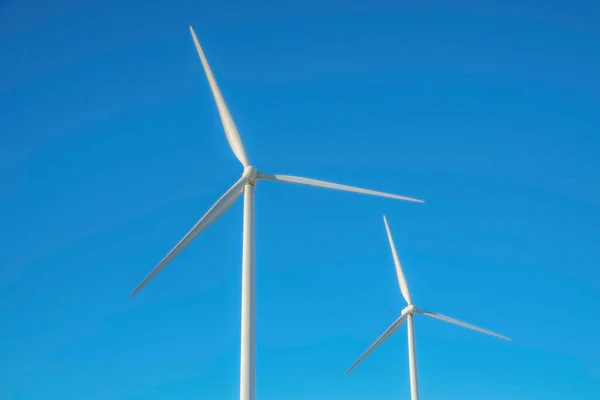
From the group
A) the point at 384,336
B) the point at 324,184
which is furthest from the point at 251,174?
the point at 384,336

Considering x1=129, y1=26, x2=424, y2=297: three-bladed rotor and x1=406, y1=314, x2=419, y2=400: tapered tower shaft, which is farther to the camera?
x1=406, y1=314, x2=419, y2=400: tapered tower shaft

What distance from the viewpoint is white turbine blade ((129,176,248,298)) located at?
32500 mm

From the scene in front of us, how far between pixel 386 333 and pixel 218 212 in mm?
25105

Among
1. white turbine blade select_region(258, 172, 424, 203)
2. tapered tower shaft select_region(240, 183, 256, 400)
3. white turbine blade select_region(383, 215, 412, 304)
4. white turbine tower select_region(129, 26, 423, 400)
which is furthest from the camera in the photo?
white turbine blade select_region(383, 215, 412, 304)

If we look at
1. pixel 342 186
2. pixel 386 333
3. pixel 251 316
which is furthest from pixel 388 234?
pixel 251 316

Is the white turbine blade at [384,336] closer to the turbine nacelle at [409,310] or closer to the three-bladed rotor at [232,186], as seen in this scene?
the turbine nacelle at [409,310]

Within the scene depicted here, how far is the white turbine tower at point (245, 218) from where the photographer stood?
2950cm

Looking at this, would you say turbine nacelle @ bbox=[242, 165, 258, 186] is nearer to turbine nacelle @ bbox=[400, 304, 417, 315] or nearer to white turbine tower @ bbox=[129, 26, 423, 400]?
white turbine tower @ bbox=[129, 26, 423, 400]

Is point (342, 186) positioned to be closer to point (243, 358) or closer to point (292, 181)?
point (292, 181)

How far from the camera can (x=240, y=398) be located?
2878cm

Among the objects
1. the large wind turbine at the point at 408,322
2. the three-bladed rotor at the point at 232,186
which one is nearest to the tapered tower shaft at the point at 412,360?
the large wind turbine at the point at 408,322

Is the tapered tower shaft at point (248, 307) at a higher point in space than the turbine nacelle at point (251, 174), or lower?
lower

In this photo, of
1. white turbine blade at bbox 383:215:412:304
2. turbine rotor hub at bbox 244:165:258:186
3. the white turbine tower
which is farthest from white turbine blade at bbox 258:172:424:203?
white turbine blade at bbox 383:215:412:304

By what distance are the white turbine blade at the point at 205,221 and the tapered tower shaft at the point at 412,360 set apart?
24542mm
